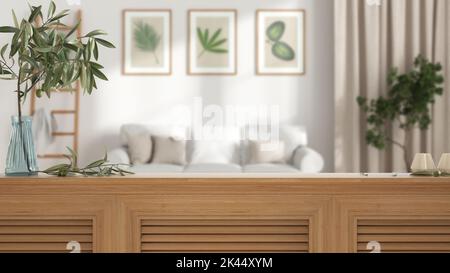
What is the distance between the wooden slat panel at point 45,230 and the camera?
198 cm

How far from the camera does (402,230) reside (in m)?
1.97

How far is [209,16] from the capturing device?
21.4 ft

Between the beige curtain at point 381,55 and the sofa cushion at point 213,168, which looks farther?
the beige curtain at point 381,55

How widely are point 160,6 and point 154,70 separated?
0.69m

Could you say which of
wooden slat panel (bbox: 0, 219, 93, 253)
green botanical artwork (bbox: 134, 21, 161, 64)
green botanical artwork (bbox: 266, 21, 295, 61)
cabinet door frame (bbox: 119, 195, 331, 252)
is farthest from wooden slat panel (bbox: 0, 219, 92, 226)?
green botanical artwork (bbox: 266, 21, 295, 61)

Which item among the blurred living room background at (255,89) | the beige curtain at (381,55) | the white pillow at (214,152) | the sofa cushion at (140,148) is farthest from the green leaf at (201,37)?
the beige curtain at (381,55)

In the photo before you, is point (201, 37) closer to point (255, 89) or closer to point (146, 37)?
point (146, 37)

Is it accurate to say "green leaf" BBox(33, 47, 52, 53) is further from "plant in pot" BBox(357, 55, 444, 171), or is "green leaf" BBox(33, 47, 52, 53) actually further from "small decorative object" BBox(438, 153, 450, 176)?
"plant in pot" BBox(357, 55, 444, 171)

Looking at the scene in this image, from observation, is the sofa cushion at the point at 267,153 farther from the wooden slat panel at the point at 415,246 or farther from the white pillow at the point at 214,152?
the wooden slat panel at the point at 415,246

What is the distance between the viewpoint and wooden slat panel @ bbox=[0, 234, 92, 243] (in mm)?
1979

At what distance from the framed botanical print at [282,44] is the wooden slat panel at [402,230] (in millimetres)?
4671

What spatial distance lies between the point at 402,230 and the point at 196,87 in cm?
473

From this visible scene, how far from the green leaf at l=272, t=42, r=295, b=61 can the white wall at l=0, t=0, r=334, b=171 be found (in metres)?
0.20
